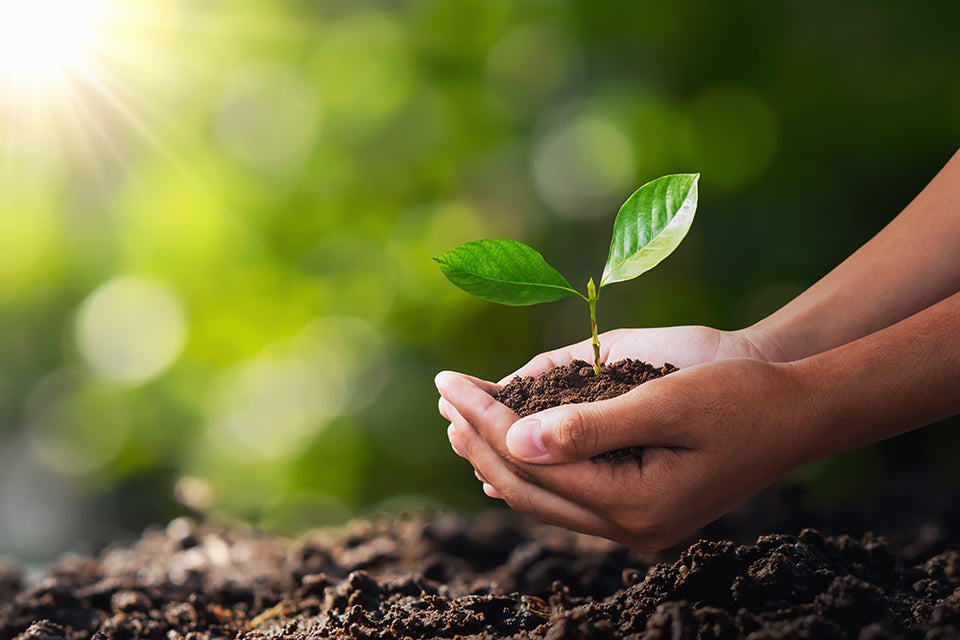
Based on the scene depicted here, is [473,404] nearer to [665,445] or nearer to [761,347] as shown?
[665,445]

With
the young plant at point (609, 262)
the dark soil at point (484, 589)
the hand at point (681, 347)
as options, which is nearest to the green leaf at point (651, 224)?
the young plant at point (609, 262)

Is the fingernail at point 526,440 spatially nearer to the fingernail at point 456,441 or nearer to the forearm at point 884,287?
the fingernail at point 456,441

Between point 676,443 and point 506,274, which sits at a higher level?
point 506,274

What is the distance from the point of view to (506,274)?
3.10ft

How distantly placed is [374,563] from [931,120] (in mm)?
2220

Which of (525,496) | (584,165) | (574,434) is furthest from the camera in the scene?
(584,165)

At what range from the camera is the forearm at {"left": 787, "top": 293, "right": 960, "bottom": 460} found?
83cm

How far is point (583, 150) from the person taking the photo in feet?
7.92

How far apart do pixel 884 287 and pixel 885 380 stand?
35 centimetres

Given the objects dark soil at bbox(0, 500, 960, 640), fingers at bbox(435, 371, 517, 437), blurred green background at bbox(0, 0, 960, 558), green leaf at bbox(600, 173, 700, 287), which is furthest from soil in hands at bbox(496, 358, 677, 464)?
blurred green background at bbox(0, 0, 960, 558)

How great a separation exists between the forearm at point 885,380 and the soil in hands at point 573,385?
0.70 ft

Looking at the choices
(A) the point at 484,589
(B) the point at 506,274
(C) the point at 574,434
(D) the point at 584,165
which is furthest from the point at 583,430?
(D) the point at 584,165

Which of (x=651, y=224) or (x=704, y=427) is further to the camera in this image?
(x=651, y=224)

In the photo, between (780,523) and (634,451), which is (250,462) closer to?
(780,523)
